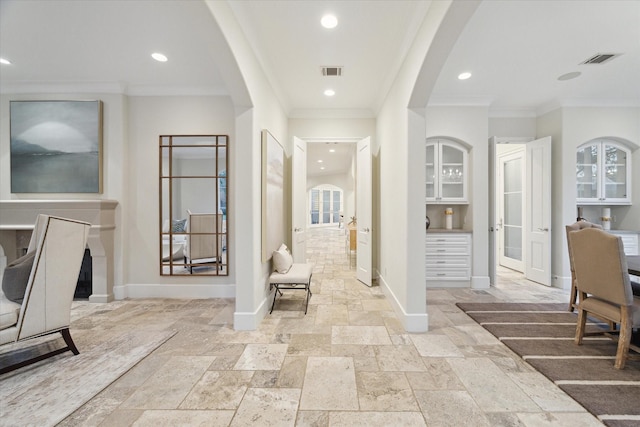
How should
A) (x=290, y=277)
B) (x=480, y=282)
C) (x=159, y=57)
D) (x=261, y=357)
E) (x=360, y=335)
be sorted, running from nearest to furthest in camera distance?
(x=261, y=357) → (x=360, y=335) → (x=159, y=57) → (x=290, y=277) → (x=480, y=282)

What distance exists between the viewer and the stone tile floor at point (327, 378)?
1.61 metres

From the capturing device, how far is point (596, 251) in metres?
2.20

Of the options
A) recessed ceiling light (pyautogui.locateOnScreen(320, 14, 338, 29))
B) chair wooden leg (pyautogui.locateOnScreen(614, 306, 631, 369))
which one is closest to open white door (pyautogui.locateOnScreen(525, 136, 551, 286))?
chair wooden leg (pyautogui.locateOnScreen(614, 306, 631, 369))

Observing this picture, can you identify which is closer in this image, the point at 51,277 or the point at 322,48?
A: the point at 51,277

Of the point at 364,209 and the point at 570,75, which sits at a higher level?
the point at 570,75

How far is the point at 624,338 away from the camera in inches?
80.4

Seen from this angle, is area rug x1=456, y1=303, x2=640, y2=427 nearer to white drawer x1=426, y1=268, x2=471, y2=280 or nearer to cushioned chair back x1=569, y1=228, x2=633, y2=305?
cushioned chair back x1=569, y1=228, x2=633, y2=305

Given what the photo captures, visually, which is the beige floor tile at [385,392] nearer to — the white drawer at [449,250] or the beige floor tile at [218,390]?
the beige floor tile at [218,390]

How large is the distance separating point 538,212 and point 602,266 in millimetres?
2782

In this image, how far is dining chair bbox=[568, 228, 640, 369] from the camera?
6.65ft

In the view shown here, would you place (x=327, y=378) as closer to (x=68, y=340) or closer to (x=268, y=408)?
(x=268, y=408)

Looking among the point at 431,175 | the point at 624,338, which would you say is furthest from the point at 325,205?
the point at 624,338

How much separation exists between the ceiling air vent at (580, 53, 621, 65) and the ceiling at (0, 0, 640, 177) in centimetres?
8

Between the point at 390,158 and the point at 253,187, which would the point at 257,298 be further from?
the point at 390,158
